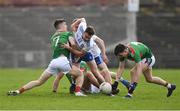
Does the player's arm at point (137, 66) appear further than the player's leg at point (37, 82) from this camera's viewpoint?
No

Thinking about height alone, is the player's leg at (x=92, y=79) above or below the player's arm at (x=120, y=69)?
below

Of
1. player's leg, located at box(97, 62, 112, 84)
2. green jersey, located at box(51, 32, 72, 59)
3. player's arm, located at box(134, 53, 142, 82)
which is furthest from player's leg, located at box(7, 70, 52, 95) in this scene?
player's arm, located at box(134, 53, 142, 82)

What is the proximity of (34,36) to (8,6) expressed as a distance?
4012mm

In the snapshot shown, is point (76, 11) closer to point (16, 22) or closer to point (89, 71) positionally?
point (16, 22)

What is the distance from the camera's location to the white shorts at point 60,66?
17656 millimetres

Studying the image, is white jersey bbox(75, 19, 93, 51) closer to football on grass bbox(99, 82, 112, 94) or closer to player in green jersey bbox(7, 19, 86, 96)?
player in green jersey bbox(7, 19, 86, 96)

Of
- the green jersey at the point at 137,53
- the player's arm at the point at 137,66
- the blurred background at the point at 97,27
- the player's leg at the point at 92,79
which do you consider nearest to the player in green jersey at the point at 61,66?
the player's leg at the point at 92,79

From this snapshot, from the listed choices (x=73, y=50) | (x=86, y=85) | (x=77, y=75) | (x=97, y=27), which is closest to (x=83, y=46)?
(x=73, y=50)

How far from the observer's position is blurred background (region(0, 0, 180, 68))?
3969 cm

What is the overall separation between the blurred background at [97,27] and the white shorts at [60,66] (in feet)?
68.8

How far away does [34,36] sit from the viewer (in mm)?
41500

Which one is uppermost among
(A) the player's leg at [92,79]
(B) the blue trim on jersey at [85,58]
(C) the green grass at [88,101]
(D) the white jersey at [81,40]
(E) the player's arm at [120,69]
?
(D) the white jersey at [81,40]

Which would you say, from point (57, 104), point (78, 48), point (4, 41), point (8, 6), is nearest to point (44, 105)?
point (57, 104)

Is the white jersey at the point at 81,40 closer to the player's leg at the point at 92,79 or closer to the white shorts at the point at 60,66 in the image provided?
the white shorts at the point at 60,66
